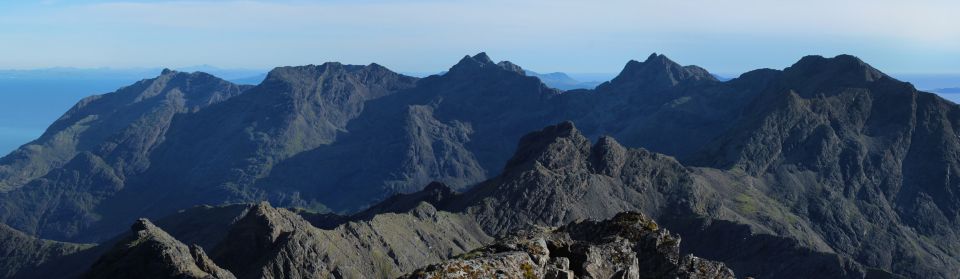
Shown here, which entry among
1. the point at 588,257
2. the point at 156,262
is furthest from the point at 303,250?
the point at 588,257

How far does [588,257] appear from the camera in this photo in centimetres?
3603

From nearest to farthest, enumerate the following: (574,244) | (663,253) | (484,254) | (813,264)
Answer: (484,254)
(574,244)
(663,253)
(813,264)

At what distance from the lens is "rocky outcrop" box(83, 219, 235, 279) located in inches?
5207

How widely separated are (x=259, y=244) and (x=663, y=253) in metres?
134

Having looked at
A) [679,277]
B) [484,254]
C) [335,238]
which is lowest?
[335,238]

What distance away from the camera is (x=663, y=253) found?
40719 mm

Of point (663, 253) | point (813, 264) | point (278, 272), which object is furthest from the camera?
point (813, 264)

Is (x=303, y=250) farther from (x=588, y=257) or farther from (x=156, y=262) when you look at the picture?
(x=588, y=257)

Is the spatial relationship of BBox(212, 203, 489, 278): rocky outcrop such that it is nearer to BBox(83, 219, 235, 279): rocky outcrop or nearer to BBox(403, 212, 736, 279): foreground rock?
BBox(83, 219, 235, 279): rocky outcrop

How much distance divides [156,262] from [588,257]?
11365 cm

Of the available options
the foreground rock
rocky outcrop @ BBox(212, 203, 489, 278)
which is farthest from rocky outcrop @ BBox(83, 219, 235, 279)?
the foreground rock

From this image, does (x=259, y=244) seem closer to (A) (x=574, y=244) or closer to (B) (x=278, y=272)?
(B) (x=278, y=272)

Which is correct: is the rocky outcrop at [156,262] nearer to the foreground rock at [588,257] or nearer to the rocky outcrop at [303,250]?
the rocky outcrop at [303,250]

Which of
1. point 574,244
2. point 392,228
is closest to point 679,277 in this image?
point 574,244
